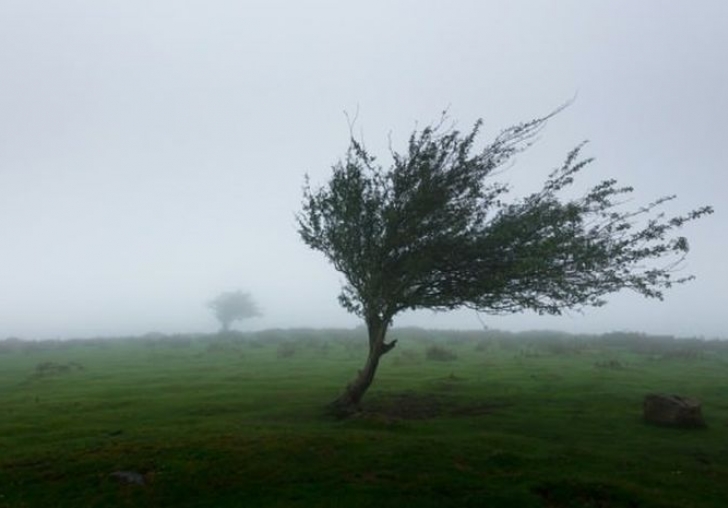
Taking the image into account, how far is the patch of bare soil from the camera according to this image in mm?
31750

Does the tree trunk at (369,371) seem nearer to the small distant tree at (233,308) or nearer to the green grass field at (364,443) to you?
the green grass field at (364,443)

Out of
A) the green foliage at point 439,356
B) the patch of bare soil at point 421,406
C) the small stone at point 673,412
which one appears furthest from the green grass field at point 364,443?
the green foliage at point 439,356

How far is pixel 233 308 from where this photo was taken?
625ft

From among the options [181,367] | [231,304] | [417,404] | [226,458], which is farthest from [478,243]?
[231,304]

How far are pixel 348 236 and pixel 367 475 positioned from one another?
46.5 feet

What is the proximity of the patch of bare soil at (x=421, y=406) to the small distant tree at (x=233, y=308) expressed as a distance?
158 meters

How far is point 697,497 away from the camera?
18984mm

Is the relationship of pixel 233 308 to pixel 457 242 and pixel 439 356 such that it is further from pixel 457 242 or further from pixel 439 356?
pixel 457 242

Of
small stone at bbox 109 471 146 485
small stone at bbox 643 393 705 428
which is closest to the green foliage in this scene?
small stone at bbox 643 393 705 428

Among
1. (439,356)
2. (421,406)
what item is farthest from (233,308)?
(421,406)

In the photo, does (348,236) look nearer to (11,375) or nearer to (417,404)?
(417,404)

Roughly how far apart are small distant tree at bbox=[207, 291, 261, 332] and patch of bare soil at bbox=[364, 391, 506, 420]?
157922 millimetres

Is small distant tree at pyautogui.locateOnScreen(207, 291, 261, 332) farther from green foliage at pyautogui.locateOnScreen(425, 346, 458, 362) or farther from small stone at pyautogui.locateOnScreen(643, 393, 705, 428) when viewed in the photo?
small stone at pyautogui.locateOnScreen(643, 393, 705, 428)

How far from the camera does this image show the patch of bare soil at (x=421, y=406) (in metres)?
31.8
